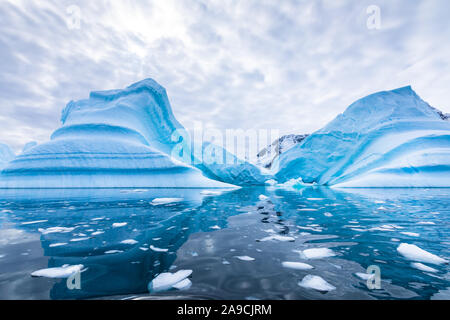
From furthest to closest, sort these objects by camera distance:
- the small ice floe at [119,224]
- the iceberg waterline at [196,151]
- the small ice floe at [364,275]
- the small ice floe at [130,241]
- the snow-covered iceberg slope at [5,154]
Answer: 1. the snow-covered iceberg slope at [5,154]
2. the iceberg waterline at [196,151]
3. the small ice floe at [119,224]
4. the small ice floe at [130,241]
5. the small ice floe at [364,275]

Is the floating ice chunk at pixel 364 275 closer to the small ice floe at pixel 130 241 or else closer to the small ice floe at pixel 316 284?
the small ice floe at pixel 316 284

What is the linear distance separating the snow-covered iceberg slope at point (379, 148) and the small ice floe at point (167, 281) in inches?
619

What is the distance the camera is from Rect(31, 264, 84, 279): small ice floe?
1635 mm

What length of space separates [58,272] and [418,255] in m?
3.34

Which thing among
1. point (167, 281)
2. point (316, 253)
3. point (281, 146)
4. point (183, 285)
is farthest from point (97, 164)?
point (281, 146)

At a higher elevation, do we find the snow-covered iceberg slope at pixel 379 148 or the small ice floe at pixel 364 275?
the snow-covered iceberg slope at pixel 379 148

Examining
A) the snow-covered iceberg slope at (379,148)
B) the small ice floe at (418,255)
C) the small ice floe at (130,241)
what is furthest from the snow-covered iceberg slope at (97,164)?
the small ice floe at (418,255)

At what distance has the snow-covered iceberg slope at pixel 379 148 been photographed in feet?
45.9

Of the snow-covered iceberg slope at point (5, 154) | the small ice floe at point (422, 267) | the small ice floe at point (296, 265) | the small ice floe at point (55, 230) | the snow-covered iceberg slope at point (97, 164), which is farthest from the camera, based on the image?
the snow-covered iceberg slope at point (5, 154)

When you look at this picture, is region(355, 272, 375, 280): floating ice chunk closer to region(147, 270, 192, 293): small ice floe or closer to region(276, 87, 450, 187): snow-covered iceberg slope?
region(147, 270, 192, 293): small ice floe

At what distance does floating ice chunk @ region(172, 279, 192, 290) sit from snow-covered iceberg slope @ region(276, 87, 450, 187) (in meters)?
15.8

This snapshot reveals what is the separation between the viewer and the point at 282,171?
22.7 meters

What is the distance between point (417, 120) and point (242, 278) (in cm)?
2268
